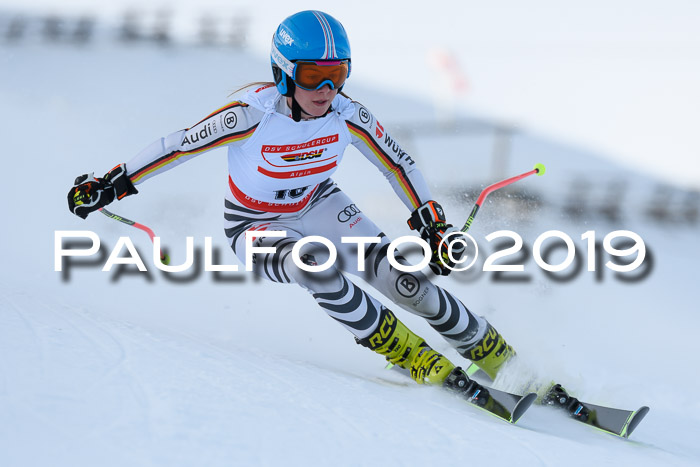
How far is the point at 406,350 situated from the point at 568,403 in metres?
0.89

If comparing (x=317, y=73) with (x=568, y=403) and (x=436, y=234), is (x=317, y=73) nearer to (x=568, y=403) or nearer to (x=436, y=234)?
(x=436, y=234)

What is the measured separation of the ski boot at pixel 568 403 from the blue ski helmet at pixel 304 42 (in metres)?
2.08

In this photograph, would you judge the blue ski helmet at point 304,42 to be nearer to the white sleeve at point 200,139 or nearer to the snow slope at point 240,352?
the white sleeve at point 200,139

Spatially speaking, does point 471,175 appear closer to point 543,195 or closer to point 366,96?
point 543,195

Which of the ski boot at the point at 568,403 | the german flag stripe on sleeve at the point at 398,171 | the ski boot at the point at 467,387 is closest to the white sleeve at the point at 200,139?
the german flag stripe on sleeve at the point at 398,171

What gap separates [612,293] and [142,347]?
259 inches

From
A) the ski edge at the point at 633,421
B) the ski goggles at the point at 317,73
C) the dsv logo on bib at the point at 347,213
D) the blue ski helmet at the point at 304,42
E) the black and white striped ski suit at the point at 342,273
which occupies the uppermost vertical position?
the blue ski helmet at the point at 304,42

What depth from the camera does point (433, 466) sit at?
2439 mm

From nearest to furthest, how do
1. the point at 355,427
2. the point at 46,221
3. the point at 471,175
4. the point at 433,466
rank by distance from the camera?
the point at 433,466 < the point at 355,427 < the point at 46,221 < the point at 471,175

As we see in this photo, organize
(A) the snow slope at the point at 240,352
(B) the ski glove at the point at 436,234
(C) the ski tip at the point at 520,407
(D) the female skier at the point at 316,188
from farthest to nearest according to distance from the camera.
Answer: (B) the ski glove at the point at 436,234
(D) the female skier at the point at 316,188
(C) the ski tip at the point at 520,407
(A) the snow slope at the point at 240,352

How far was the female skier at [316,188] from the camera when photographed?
3586 mm

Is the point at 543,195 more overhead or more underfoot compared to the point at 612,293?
more overhead

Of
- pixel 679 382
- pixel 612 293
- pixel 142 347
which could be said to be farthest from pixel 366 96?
pixel 142 347

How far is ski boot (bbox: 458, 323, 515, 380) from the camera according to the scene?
3.97 meters
